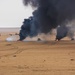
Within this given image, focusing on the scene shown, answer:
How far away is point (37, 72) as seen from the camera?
23.7 meters

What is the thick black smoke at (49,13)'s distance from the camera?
52500 mm

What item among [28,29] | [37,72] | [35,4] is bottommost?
[37,72]

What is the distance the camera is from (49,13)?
55000 millimetres

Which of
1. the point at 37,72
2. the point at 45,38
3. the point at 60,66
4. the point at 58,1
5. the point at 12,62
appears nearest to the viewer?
the point at 37,72

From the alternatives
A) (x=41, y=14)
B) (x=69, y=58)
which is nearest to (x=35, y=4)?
(x=41, y=14)

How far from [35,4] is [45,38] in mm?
6782

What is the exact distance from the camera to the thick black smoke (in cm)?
5250

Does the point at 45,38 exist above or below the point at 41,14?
below

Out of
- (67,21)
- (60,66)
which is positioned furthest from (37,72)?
(67,21)

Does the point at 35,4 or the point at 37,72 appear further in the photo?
the point at 35,4

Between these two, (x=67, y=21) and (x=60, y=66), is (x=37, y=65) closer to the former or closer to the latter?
(x=60, y=66)

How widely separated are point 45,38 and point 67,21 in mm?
6541

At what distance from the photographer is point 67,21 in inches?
2088

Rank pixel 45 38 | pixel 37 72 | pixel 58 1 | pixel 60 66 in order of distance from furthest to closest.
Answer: pixel 45 38
pixel 58 1
pixel 60 66
pixel 37 72
